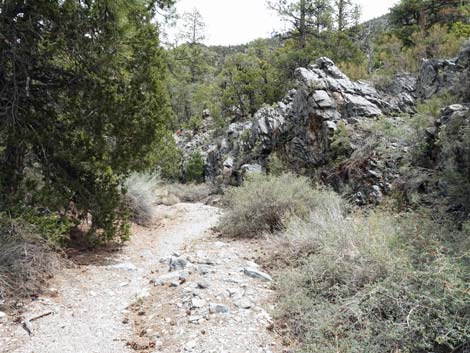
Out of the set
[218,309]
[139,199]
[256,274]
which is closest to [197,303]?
[218,309]

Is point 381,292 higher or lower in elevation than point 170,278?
higher

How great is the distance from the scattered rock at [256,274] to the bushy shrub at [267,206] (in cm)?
194

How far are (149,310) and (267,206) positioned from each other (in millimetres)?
3529

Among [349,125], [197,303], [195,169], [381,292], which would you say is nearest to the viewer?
[381,292]

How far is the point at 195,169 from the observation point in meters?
22.2

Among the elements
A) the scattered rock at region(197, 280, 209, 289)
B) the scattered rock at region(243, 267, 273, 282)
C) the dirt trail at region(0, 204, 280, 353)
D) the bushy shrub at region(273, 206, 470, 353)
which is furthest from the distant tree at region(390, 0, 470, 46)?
the scattered rock at region(197, 280, 209, 289)

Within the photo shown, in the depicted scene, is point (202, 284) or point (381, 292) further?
point (202, 284)

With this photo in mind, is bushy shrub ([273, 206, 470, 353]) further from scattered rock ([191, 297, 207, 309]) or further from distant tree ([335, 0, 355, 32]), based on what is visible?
distant tree ([335, 0, 355, 32])

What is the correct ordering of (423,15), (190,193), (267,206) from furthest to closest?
(423,15), (190,193), (267,206)

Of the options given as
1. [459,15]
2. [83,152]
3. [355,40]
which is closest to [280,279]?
[83,152]

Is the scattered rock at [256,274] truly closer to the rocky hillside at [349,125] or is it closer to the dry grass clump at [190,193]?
the rocky hillside at [349,125]

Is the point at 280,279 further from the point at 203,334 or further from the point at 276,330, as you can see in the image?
the point at 203,334

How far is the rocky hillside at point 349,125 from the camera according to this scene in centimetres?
827

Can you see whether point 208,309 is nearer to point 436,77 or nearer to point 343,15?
point 436,77
